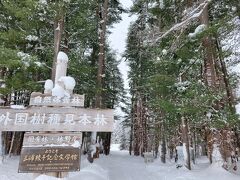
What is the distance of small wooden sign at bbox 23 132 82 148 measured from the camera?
5.32 meters

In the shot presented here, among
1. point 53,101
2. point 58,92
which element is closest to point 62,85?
point 58,92

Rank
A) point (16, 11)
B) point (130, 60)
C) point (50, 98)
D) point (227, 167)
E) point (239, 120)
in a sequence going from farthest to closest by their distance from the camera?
point (130, 60), point (16, 11), point (227, 167), point (239, 120), point (50, 98)

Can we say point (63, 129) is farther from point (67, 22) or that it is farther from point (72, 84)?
point (67, 22)

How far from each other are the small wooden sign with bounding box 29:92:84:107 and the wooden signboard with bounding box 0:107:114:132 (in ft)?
0.50

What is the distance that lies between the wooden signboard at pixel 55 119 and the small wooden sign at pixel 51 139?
0.14 meters

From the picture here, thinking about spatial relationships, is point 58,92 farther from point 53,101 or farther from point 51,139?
point 51,139

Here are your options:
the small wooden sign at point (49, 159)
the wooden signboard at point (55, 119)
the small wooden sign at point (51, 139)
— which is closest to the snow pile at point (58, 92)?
the wooden signboard at point (55, 119)

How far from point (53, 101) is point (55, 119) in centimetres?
44

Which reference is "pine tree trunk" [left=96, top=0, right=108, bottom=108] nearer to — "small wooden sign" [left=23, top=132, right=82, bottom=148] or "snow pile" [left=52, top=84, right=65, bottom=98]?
"snow pile" [left=52, top=84, right=65, bottom=98]

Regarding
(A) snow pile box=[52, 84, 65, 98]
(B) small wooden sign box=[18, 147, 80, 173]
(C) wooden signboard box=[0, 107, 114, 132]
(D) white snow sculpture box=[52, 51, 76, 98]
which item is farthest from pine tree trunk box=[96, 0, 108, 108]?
(B) small wooden sign box=[18, 147, 80, 173]

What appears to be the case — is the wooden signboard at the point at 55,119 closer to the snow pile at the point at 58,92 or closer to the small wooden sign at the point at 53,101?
the small wooden sign at the point at 53,101

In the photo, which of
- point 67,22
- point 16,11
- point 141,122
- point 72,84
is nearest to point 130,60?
point 141,122

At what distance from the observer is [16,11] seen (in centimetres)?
1206

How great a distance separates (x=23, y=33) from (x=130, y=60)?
651 inches
